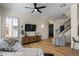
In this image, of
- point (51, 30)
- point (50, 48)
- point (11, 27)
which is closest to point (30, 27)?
point (11, 27)

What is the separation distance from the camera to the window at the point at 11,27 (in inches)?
140

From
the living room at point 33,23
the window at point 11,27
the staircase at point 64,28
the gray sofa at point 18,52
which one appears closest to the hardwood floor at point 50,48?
the living room at point 33,23

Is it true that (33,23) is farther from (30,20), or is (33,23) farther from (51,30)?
(51,30)

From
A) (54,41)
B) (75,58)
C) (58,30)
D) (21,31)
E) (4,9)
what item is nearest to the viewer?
(75,58)

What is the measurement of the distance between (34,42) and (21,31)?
638mm

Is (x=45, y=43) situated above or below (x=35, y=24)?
below

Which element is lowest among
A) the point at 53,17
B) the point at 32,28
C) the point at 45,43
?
the point at 45,43

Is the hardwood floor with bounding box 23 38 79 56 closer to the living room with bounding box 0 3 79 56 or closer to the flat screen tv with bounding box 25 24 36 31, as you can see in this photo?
the living room with bounding box 0 3 79 56

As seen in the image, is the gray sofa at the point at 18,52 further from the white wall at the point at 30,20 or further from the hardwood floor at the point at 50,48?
the white wall at the point at 30,20

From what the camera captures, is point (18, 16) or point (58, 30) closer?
point (18, 16)

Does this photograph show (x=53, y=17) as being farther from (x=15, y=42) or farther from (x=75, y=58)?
(x=75, y=58)

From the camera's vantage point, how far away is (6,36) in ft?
11.9

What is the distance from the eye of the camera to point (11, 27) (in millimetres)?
3623

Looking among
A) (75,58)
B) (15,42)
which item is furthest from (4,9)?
(75,58)
